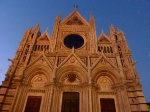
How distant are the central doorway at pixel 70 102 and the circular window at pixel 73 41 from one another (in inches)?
207

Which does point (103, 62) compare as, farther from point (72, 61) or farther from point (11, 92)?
point (11, 92)

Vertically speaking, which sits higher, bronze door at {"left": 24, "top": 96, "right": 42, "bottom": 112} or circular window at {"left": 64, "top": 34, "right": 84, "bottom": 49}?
circular window at {"left": 64, "top": 34, "right": 84, "bottom": 49}

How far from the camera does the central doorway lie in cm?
1146

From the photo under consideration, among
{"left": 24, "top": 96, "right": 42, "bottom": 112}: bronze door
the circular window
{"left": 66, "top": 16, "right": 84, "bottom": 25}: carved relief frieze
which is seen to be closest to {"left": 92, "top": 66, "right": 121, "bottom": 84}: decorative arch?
the circular window

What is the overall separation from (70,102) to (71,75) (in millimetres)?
2330

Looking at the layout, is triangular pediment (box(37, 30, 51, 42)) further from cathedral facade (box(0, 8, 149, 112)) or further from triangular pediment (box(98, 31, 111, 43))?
triangular pediment (box(98, 31, 111, 43))

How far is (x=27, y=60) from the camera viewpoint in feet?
45.6

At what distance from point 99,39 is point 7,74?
921 cm

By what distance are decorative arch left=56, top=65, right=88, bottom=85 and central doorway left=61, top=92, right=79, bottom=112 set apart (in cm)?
103

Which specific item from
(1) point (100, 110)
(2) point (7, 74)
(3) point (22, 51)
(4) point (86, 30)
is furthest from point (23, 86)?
(4) point (86, 30)

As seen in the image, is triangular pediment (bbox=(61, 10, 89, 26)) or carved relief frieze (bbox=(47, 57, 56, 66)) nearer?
carved relief frieze (bbox=(47, 57, 56, 66))

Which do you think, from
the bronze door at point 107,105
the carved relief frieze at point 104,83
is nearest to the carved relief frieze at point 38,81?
the carved relief frieze at point 104,83

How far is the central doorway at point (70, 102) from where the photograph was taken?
451 inches

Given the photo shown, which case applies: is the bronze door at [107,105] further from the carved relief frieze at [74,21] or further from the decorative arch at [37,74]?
the carved relief frieze at [74,21]
